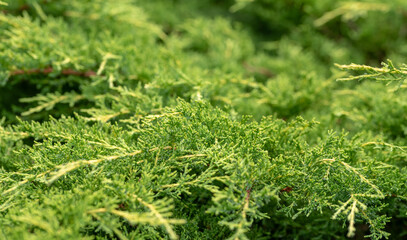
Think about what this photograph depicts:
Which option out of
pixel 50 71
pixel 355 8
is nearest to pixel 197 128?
pixel 50 71

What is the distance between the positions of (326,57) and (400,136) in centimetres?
100

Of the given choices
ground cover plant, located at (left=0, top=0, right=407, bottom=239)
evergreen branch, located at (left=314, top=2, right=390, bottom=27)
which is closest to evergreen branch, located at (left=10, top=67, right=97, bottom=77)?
ground cover plant, located at (left=0, top=0, right=407, bottom=239)

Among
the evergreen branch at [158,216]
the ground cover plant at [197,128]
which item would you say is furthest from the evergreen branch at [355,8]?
the evergreen branch at [158,216]

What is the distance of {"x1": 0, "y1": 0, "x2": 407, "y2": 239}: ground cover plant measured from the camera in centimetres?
100

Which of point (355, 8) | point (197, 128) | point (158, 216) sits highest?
point (355, 8)

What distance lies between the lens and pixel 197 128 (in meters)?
1.12

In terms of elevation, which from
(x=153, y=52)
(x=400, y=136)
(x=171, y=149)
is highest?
(x=153, y=52)

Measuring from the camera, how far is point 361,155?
1.31 metres

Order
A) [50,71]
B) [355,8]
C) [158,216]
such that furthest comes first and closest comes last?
[355,8], [50,71], [158,216]

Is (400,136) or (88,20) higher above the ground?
(88,20)

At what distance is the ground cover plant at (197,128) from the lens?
100 cm

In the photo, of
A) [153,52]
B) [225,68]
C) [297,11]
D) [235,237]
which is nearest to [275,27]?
[297,11]

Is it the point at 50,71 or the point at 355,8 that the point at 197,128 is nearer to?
the point at 50,71

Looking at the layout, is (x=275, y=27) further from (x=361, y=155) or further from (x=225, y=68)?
(x=361, y=155)
